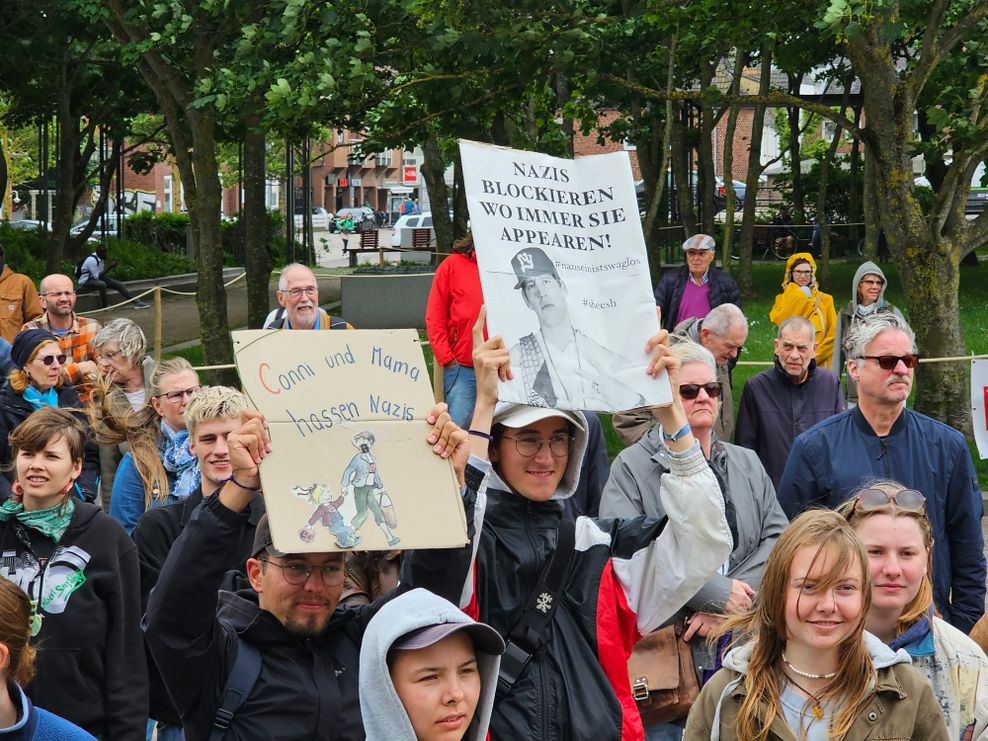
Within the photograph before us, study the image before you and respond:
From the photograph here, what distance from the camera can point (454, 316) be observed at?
9.89 meters

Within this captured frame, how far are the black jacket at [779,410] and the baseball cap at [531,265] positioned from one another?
13.0 ft

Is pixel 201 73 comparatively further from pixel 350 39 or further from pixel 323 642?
pixel 323 642

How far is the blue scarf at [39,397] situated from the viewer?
749 centimetres

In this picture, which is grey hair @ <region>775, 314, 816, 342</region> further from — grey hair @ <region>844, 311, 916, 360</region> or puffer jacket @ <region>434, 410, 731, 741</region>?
puffer jacket @ <region>434, 410, 731, 741</region>

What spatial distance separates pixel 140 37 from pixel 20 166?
48.4 meters

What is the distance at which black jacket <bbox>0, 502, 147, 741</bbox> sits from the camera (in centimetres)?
458

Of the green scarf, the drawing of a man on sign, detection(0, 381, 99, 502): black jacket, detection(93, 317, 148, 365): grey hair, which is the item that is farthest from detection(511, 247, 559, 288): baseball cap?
detection(93, 317, 148, 365): grey hair

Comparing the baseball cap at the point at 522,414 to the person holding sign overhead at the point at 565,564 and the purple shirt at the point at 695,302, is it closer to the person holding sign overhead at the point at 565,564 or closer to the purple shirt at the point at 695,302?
the person holding sign overhead at the point at 565,564

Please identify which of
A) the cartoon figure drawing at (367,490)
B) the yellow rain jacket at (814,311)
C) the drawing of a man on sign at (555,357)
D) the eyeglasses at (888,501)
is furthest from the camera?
the yellow rain jacket at (814,311)

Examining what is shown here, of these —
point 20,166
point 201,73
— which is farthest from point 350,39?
point 20,166

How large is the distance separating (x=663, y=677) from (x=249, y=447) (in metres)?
1.91

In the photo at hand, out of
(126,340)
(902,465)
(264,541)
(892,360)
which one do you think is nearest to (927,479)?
(902,465)

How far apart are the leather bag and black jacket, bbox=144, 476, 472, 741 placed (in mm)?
1232

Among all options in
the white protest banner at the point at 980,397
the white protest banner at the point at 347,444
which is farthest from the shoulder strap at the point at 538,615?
the white protest banner at the point at 980,397
